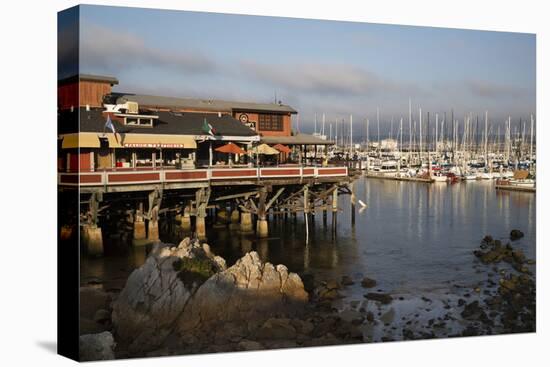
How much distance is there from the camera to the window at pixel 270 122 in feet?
97.0

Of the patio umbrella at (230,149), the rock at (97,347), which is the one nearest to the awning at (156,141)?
the patio umbrella at (230,149)

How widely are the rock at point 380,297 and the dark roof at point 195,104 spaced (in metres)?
8.82

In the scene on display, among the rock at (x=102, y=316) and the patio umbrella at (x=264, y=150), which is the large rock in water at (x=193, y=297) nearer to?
the rock at (x=102, y=316)

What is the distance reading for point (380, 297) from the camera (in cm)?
1977

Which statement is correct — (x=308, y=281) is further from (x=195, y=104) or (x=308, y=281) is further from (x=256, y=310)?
(x=195, y=104)

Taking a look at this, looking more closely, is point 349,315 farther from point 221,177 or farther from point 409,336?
point 221,177

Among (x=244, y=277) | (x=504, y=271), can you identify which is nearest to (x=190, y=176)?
(x=244, y=277)

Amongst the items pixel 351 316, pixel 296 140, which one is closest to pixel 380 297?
pixel 351 316

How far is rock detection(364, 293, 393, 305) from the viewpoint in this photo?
19641mm

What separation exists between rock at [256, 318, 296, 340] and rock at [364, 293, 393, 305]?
3.33 meters

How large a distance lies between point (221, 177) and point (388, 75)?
7.18 metres

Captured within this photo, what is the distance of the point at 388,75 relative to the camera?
20297mm

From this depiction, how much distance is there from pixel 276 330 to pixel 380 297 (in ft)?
13.1

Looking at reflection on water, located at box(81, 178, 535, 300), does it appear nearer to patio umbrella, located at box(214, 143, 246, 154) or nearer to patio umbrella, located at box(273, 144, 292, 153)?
patio umbrella, located at box(214, 143, 246, 154)
